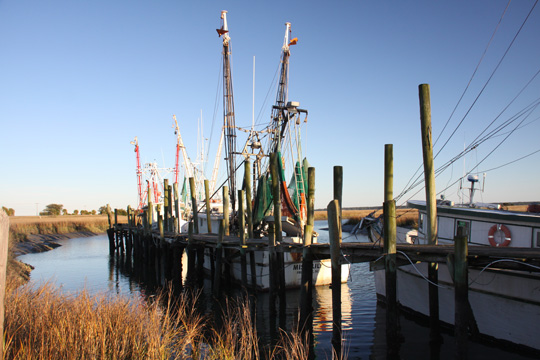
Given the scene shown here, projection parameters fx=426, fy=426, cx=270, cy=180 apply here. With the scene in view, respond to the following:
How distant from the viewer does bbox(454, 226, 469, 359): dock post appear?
8348 mm

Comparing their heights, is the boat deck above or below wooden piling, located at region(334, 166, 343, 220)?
below

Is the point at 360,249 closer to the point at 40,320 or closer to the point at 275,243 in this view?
the point at 275,243

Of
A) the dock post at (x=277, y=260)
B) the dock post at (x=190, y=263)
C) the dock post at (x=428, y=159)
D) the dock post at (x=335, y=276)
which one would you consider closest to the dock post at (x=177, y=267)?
the dock post at (x=190, y=263)

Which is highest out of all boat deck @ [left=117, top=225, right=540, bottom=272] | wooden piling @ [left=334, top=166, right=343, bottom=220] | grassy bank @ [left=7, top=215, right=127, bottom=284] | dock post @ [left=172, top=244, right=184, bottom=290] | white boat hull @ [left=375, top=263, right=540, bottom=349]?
wooden piling @ [left=334, top=166, right=343, bottom=220]

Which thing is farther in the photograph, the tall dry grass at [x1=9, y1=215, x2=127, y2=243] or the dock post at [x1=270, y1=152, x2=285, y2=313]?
the tall dry grass at [x1=9, y1=215, x2=127, y2=243]

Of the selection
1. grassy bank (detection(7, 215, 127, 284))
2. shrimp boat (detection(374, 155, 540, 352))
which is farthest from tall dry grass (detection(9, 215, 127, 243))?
shrimp boat (detection(374, 155, 540, 352))

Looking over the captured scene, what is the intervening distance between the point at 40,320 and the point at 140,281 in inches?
753

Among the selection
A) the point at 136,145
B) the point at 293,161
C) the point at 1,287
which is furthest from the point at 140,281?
the point at 136,145

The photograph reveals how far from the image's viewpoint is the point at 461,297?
8422 millimetres

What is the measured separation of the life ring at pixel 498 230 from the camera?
11.7 m

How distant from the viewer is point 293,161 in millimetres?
20812

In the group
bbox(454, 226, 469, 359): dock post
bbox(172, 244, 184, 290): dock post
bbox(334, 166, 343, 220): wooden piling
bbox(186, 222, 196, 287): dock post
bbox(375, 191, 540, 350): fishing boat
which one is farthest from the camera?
bbox(172, 244, 184, 290): dock post

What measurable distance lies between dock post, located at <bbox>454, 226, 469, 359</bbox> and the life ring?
13.6ft

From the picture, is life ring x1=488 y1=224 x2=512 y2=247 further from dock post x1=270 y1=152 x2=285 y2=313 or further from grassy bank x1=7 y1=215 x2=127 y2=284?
grassy bank x1=7 y1=215 x2=127 y2=284
